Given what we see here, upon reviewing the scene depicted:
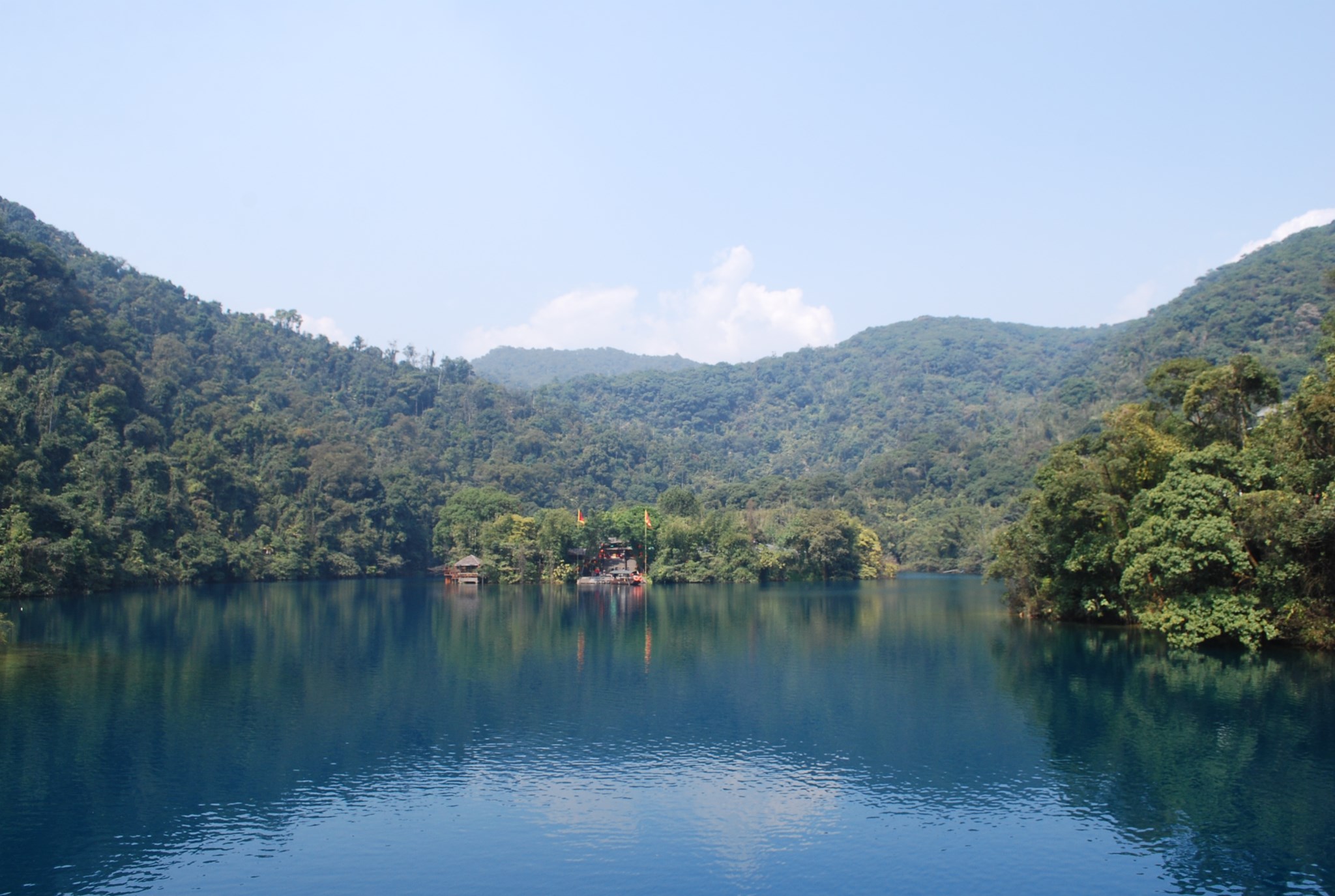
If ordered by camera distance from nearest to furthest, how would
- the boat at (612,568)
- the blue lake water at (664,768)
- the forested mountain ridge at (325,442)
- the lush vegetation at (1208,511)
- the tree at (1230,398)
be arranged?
the blue lake water at (664,768) → the lush vegetation at (1208,511) → the tree at (1230,398) → the forested mountain ridge at (325,442) → the boat at (612,568)

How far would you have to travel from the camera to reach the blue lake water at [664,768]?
16.3 m

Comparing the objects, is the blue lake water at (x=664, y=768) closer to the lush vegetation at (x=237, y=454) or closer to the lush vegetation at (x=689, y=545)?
the lush vegetation at (x=237, y=454)

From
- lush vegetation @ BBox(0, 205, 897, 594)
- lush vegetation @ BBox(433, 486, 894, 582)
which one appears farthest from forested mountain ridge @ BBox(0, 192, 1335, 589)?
lush vegetation @ BBox(433, 486, 894, 582)

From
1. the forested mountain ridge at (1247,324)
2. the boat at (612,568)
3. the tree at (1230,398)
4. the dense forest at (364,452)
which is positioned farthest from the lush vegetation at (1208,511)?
the forested mountain ridge at (1247,324)

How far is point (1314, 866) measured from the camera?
1586 centimetres

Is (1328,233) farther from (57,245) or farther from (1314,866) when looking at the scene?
(57,245)

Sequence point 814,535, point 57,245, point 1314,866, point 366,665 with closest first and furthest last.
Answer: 1. point 1314,866
2. point 366,665
3. point 814,535
4. point 57,245

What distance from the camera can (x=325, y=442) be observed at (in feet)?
355

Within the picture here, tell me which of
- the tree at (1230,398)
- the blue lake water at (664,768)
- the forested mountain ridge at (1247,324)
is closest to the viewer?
the blue lake water at (664,768)

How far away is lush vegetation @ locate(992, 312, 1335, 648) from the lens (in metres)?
33.1

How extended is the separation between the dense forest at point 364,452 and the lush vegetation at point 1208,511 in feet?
28.2

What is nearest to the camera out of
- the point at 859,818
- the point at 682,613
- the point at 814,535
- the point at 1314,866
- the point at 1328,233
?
the point at 1314,866

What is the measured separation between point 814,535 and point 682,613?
35.2m

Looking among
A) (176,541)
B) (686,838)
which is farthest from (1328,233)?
(686,838)
